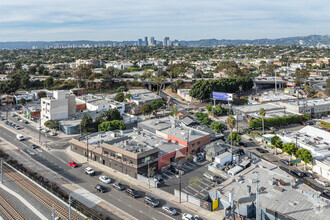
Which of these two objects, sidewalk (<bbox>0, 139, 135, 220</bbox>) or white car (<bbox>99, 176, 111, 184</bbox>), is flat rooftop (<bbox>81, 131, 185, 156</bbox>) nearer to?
white car (<bbox>99, 176, 111, 184</bbox>)

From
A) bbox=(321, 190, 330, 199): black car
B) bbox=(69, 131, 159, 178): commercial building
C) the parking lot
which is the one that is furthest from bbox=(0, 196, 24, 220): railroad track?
bbox=(321, 190, 330, 199): black car

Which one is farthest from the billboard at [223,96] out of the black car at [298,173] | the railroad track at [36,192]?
the railroad track at [36,192]

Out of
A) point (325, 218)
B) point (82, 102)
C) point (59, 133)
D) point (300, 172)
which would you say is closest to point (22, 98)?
point (82, 102)

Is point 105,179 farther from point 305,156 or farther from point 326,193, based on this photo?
point 305,156

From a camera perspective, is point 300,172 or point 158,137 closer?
point 300,172

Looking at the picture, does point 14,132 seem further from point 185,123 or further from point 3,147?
point 185,123

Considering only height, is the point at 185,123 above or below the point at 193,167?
above
